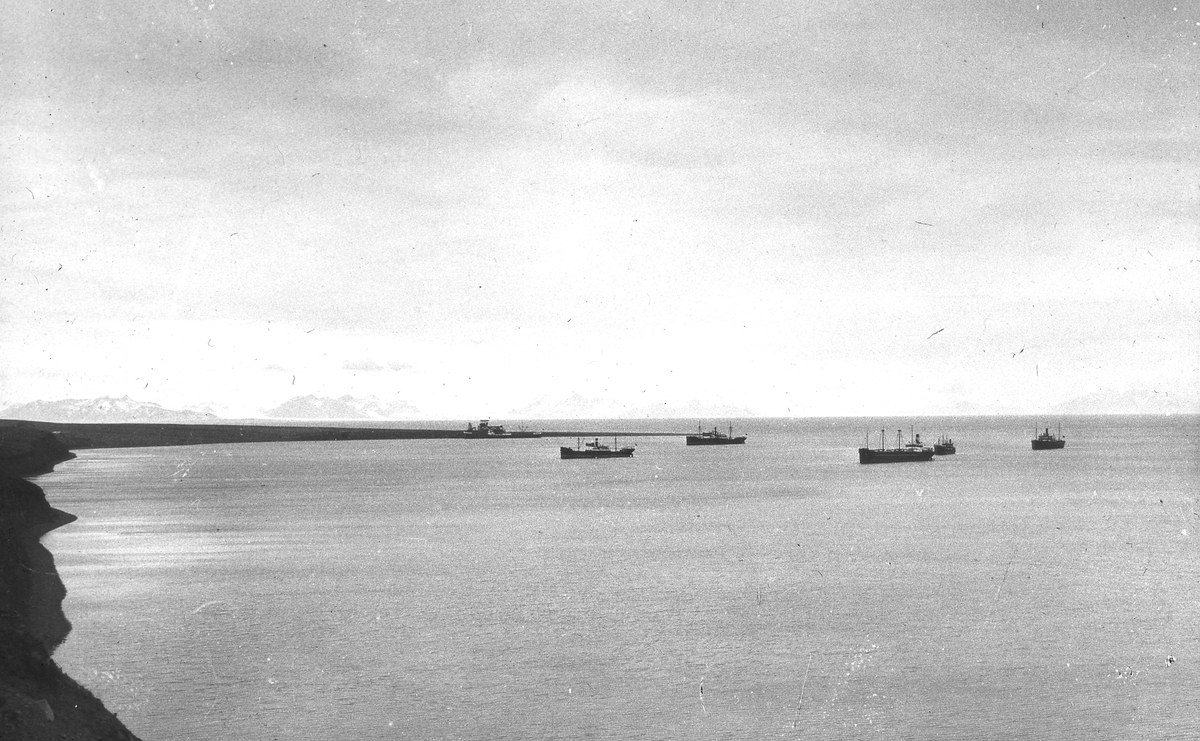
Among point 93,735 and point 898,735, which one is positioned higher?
point 93,735

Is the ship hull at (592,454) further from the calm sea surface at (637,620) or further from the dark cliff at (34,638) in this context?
the dark cliff at (34,638)

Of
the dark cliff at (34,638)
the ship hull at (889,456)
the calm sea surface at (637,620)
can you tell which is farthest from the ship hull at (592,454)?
the dark cliff at (34,638)

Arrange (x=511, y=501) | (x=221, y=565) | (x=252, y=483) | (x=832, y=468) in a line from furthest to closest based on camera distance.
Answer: (x=832, y=468) → (x=252, y=483) → (x=511, y=501) → (x=221, y=565)

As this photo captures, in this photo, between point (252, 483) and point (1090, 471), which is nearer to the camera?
point (252, 483)

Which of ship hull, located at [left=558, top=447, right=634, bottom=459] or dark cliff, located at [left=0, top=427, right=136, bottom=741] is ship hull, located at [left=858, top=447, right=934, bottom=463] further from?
dark cliff, located at [left=0, top=427, right=136, bottom=741]

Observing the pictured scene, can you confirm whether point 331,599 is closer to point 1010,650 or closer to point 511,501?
point 1010,650

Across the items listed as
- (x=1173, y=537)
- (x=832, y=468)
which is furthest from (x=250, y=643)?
(x=832, y=468)
